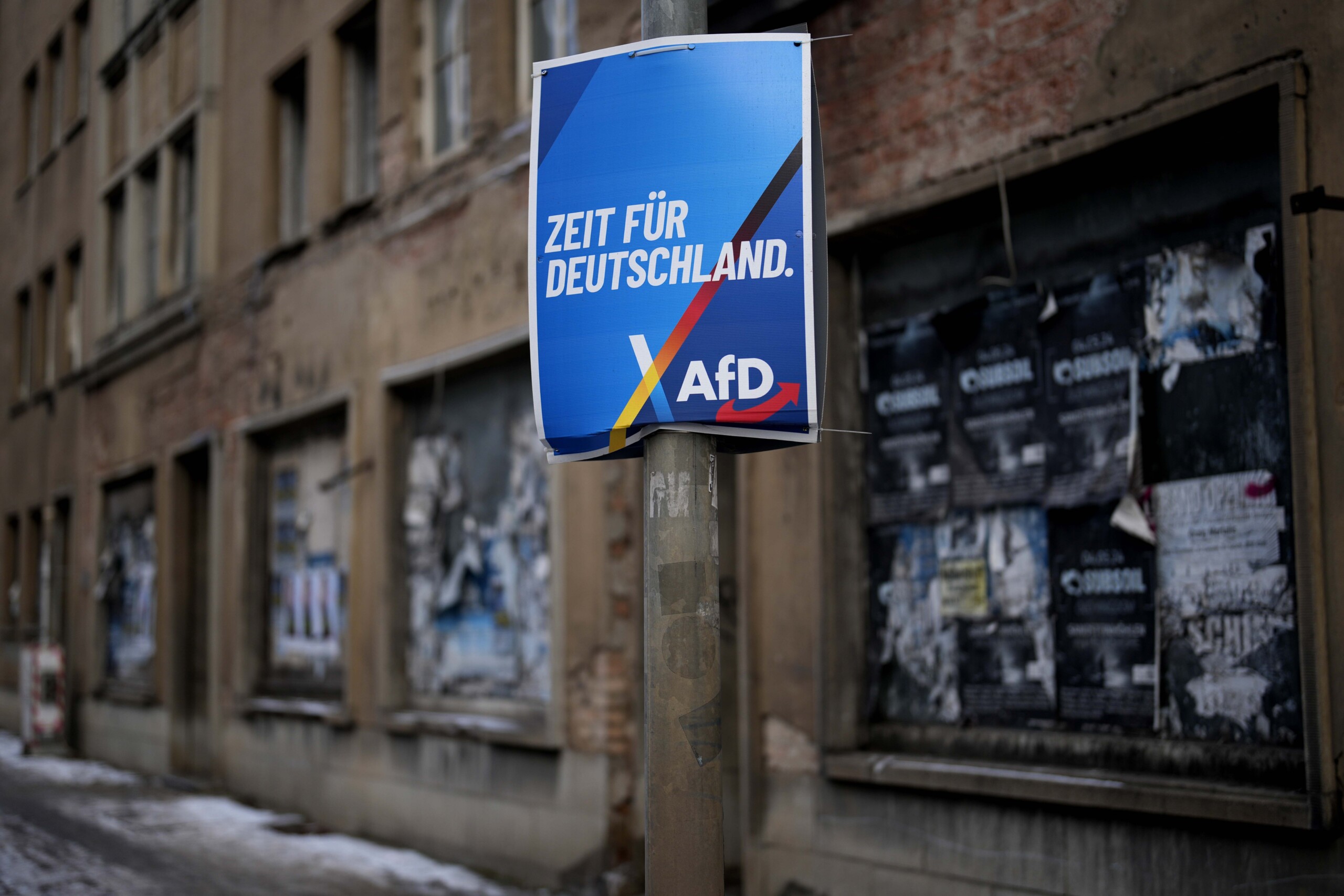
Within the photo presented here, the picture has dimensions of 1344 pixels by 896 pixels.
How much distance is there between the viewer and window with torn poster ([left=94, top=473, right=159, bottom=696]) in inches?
591

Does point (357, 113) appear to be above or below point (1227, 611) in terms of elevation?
above

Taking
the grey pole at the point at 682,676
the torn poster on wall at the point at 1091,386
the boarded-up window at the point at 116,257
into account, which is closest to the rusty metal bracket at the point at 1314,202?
the torn poster on wall at the point at 1091,386

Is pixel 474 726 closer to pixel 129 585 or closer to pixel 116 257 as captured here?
pixel 129 585

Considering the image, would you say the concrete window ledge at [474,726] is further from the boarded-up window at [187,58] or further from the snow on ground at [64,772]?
the boarded-up window at [187,58]

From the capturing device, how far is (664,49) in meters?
3.41

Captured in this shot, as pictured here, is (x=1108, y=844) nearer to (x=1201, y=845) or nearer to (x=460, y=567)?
(x=1201, y=845)

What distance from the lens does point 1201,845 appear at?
4699 mm

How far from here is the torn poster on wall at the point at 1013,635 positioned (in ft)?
18.6

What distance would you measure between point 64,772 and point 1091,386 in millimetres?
12895

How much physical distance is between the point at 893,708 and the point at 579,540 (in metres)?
2.37

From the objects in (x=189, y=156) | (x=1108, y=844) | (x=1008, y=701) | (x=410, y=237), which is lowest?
(x=1108, y=844)

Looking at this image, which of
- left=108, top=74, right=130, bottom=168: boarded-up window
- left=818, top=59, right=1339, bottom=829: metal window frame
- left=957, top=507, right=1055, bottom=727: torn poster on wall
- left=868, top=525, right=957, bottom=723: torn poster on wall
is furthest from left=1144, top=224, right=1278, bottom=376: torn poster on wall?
left=108, top=74, right=130, bottom=168: boarded-up window

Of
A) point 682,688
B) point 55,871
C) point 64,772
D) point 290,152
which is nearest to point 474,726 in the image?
point 55,871

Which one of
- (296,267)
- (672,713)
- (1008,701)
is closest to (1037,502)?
(1008,701)
